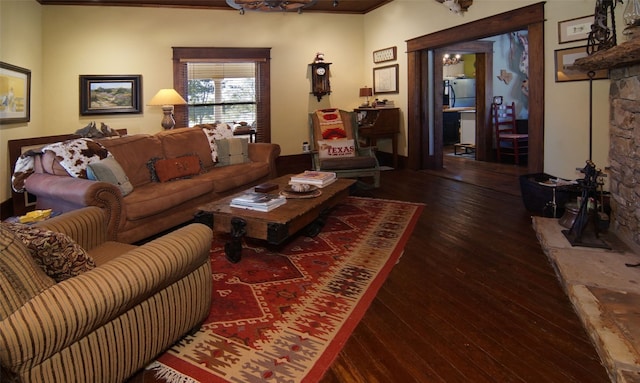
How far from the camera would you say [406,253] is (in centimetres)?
330

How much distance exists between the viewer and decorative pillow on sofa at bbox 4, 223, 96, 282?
5.01 feet

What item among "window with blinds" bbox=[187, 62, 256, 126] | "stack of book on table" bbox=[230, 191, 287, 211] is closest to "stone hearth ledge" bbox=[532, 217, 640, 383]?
"stack of book on table" bbox=[230, 191, 287, 211]

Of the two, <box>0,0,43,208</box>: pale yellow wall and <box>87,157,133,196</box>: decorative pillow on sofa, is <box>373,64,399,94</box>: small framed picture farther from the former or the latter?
<box>0,0,43,208</box>: pale yellow wall

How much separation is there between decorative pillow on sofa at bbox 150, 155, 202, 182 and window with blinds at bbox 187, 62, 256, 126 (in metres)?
2.53

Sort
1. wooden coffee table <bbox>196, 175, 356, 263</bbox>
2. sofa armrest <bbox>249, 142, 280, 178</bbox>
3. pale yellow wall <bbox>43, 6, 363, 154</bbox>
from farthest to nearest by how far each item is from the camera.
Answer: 1. pale yellow wall <bbox>43, 6, 363, 154</bbox>
2. sofa armrest <bbox>249, 142, 280, 178</bbox>
3. wooden coffee table <bbox>196, 175, 356, 263</bbox>

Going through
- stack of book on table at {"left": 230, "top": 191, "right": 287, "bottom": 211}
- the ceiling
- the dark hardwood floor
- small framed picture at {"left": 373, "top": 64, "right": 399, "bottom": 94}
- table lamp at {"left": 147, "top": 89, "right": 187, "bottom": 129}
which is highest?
the ceiling

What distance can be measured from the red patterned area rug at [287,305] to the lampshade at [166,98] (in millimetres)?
3236

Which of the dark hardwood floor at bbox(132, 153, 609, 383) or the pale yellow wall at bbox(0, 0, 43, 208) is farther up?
the pale yellow wall at bbox(0, 0, 43, 208)

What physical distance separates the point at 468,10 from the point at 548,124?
193 cm

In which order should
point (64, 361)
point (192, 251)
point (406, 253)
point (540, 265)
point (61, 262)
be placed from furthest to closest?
point (406, 253)
point (540, 265)
point (192, 251)
point (61, 262)
point (64, 361)

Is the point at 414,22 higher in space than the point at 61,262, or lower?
higher

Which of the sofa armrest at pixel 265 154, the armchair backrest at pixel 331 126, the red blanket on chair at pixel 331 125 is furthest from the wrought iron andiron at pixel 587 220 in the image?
the red blanket on chair at pixel 331 125

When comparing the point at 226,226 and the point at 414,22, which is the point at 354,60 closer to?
the point at 414,22

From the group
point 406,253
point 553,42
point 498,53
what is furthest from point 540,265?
point 498,53
